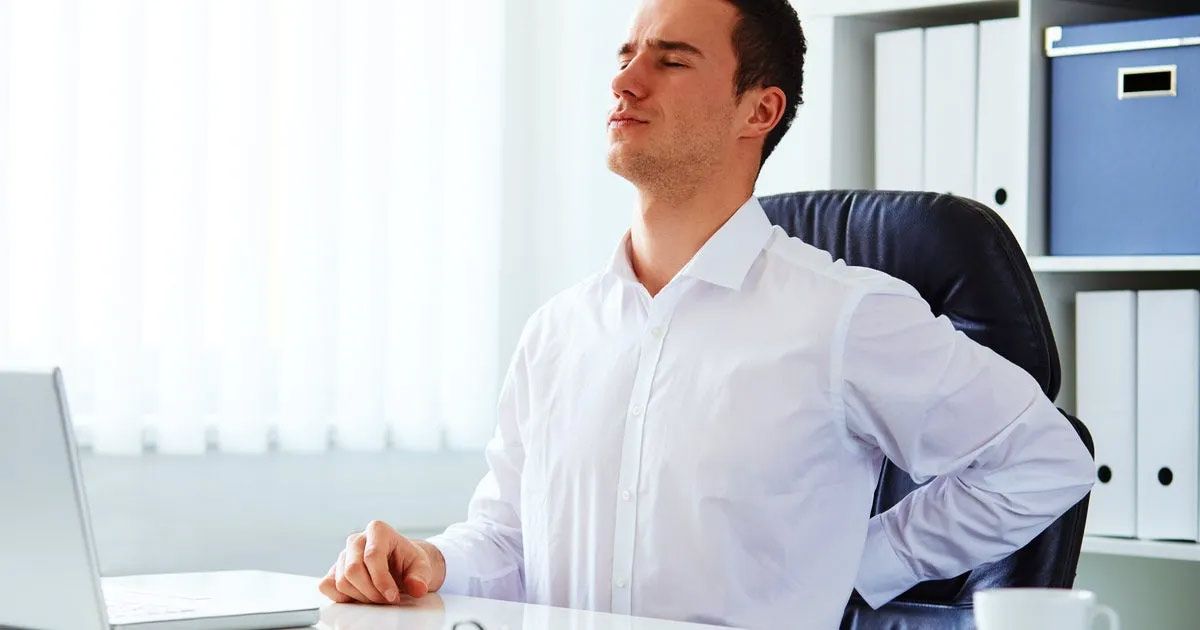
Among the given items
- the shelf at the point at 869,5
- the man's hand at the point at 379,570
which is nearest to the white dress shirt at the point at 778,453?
the man's hand at the point at 379,570

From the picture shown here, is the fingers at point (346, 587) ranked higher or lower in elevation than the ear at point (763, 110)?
lower

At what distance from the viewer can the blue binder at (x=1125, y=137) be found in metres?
2.00

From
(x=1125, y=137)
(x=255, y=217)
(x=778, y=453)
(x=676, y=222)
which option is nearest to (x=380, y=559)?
(x=778, y=453)

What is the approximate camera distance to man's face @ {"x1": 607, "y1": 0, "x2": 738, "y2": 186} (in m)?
1.52

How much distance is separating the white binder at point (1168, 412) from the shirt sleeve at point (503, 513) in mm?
975

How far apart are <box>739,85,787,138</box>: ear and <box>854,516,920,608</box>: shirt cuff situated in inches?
17.9

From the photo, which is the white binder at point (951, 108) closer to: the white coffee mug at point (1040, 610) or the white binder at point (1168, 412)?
the white binder at point (1168, 412)

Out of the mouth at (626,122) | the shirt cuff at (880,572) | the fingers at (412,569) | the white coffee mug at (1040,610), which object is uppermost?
the mouth at (626,122)

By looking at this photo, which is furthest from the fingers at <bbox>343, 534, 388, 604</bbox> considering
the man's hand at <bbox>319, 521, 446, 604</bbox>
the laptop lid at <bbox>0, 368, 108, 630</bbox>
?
the laptop lid at <bbox>0, 368, 108, 630</bbox>

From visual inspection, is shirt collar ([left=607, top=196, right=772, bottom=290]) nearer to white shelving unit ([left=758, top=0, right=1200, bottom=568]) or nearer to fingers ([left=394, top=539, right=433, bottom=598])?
fingers ([left=394, top=539, right=433, bottom=598])

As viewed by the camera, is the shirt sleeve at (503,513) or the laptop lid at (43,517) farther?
the shirt sleeve at (503,513)

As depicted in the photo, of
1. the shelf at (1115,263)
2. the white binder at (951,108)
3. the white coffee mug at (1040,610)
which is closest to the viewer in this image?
the white coffee mug at (1040,610)

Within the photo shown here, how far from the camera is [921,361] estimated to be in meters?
1.39

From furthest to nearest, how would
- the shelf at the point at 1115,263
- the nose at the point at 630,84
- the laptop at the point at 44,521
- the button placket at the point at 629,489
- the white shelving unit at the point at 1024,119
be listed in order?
the white shelving unit at the point at 1024,119
the shelf at the point at 1115,263
the nose at the point at 630,84
the button placket at the point at 629,489
the laptop at the point at 44,521
